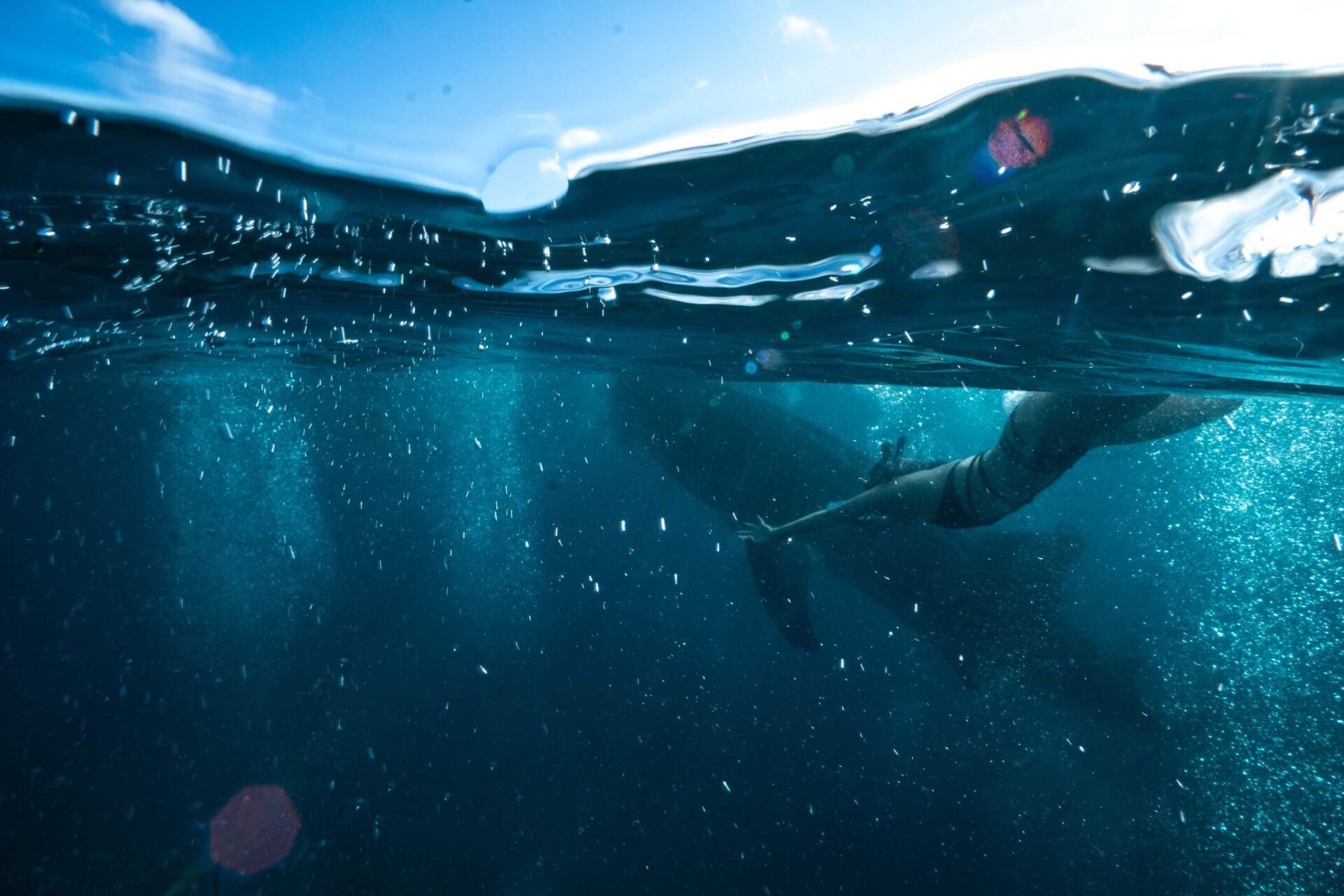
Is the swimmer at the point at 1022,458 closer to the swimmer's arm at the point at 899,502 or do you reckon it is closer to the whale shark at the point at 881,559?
the swimmer's arm at the point at 899,502

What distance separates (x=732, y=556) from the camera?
53031 millimetres

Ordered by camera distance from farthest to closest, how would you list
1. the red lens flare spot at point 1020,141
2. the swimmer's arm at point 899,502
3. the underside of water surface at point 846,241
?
1. the swimmer's arm at point 899,502
2. the underside of water surface at point 846,241
3. the red lens flare spot at point 1020,141

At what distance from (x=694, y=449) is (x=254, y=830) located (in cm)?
1554

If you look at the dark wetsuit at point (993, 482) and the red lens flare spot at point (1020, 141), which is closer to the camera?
the red lens flare spot at point (1020, 141)

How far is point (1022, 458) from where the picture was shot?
7.29 m

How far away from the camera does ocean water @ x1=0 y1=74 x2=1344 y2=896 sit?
4602 mm

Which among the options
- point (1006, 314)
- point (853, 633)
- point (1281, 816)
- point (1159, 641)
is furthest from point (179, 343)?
point (1159, 641)

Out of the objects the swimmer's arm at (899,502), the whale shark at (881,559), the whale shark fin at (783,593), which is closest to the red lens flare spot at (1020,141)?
the swimmer's arm at (899,502)

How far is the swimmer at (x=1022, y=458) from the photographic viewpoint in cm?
700

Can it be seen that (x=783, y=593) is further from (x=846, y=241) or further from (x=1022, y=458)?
(x=846, y=241)

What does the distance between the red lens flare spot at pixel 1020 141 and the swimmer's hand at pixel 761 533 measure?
7.50 m

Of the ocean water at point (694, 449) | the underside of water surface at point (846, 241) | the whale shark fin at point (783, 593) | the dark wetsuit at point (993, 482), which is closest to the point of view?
the underside of water surface at point (846, 241)

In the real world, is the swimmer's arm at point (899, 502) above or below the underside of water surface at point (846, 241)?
below

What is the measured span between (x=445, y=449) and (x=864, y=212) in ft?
191
